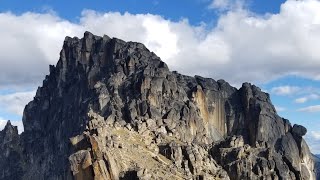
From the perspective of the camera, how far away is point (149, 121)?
192 m

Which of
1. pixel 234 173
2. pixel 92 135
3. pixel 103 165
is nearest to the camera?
pixel 103 165

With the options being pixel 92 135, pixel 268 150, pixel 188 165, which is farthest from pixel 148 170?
pixel 268 150

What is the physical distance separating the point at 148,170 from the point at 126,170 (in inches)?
222

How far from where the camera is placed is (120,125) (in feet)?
595

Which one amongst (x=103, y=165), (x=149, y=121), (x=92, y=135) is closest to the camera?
(x=103, y=165)

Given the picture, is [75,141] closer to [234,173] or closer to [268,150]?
[234,173]

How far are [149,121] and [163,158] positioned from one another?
32.5 meters

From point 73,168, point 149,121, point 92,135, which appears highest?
point 149,121

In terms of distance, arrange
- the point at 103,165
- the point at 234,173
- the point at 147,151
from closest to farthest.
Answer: the point at 103,165
the point at 147,151
the point at 234,173

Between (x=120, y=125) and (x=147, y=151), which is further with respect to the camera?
(x=120, y=125)

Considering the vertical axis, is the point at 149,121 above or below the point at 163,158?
above

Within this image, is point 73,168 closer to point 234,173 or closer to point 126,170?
point 126,170

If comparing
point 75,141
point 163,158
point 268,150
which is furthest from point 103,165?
point 268,150

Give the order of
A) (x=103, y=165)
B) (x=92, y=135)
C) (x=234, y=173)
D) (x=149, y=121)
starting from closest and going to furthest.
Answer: (x=103, y=165)
(x=92, y=135)
(x=234, y=173)
(x=149, y=121)
